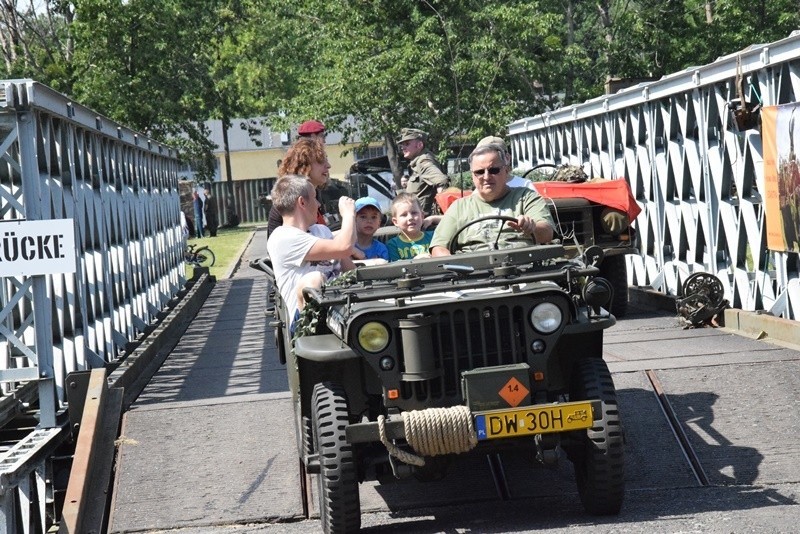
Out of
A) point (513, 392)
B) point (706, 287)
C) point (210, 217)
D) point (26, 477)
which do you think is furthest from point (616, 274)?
point (210, 217)

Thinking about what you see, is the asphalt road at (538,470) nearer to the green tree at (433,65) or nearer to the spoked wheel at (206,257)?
the spoked wheel at (206,257)

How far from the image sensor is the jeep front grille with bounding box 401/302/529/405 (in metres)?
6.36

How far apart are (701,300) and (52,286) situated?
6.11 metres

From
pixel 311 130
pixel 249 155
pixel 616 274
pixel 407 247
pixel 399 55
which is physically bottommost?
pixel 616 274

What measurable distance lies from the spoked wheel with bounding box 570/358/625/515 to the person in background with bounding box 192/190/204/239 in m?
42.5

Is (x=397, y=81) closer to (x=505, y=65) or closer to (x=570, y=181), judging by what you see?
(x=505, y=65)

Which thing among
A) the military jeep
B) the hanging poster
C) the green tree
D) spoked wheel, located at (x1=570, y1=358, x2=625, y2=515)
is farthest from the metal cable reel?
the green tree

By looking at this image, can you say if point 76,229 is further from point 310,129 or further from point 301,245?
point 301,245

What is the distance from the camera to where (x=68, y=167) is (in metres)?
10.4

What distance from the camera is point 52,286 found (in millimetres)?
9688

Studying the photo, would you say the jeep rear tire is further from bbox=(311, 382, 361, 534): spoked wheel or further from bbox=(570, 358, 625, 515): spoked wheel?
bbox=(311, 382, 361, 534): spoked wheel

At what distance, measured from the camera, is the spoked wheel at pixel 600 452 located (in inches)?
248

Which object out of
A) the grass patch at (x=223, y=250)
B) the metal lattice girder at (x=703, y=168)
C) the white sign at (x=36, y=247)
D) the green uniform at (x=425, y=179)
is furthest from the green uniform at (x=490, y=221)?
the grass patch at (x=223, y=250)

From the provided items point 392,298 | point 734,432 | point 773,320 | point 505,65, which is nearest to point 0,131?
point 392,298
